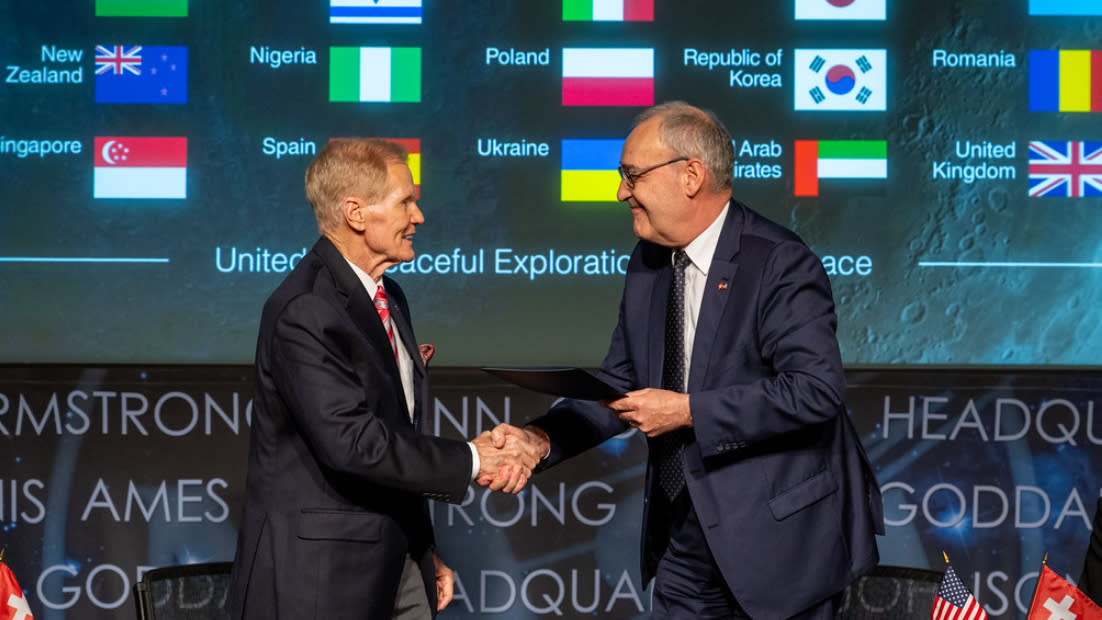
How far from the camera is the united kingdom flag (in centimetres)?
381

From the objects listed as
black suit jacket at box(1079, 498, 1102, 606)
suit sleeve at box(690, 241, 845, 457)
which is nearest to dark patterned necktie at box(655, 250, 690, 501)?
suit sleeve at box(690, 241, 845, 457)

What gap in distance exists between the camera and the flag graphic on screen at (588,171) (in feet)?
12.6

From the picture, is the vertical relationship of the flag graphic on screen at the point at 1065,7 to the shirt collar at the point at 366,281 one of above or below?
above

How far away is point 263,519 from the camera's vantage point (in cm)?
205

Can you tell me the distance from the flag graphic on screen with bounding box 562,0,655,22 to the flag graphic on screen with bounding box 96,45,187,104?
4.60 ft

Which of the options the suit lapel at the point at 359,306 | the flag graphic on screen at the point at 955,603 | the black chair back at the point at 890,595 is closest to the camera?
the suit lapel at the point at 359,306

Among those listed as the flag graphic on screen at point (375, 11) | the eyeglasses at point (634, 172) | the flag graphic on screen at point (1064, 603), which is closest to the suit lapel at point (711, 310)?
the eyeglasses at point (634, 172)

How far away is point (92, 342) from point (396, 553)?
2175mm

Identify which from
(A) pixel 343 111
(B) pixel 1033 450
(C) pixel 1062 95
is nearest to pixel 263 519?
(A) pixel 343 111

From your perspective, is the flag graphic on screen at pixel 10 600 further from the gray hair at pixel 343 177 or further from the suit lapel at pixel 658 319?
the suit lapel at pixel 658 319

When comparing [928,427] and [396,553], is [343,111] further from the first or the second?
[928,427]

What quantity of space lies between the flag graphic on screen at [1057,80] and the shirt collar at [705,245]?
2002 mm

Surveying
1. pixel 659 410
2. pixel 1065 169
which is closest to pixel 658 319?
pixel 659 410

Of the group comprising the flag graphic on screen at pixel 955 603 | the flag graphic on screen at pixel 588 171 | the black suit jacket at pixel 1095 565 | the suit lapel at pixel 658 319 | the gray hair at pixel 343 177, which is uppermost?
the flag graphic on screen at pixel 588 171
